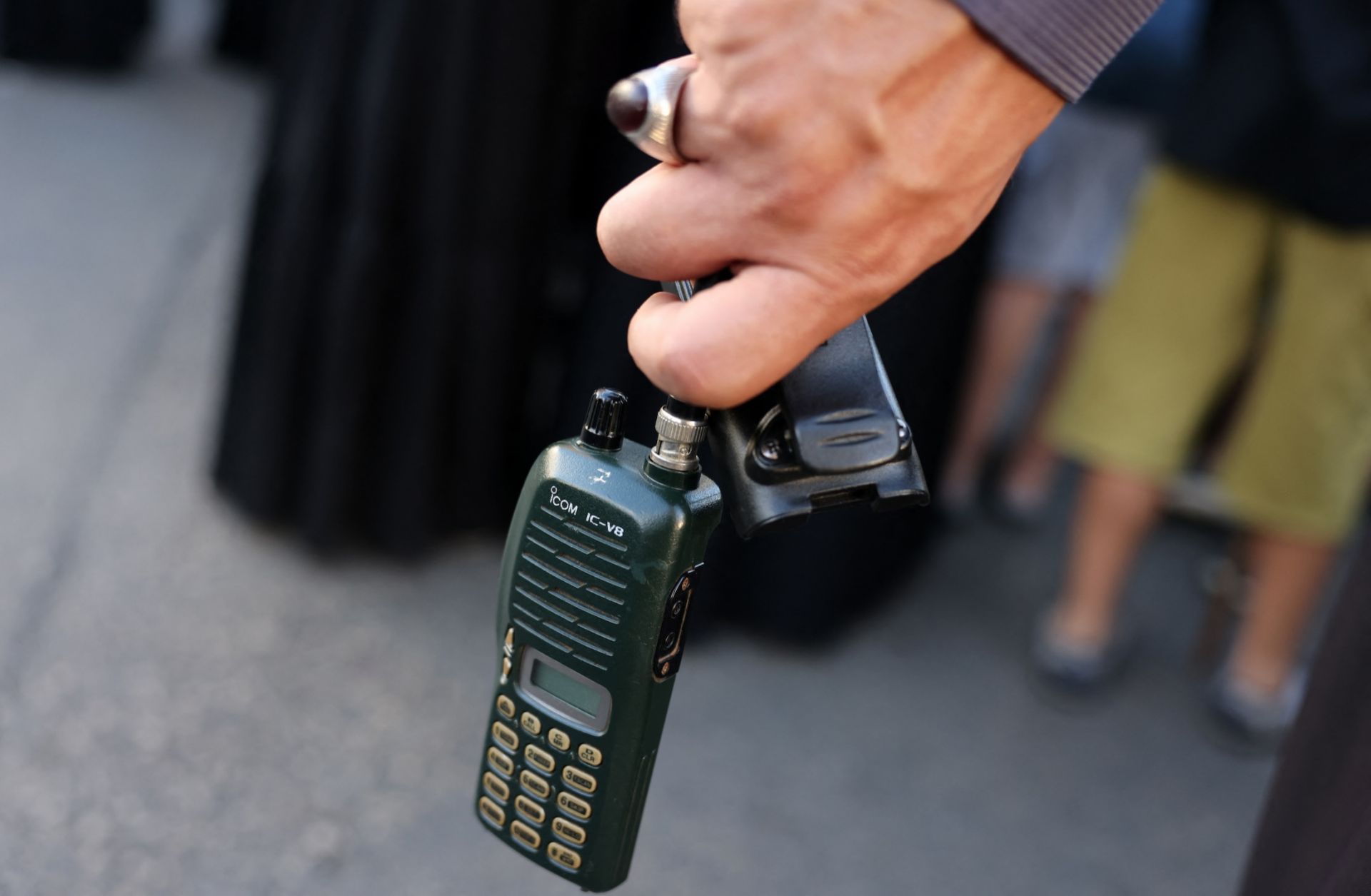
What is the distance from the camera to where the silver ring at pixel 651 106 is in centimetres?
60

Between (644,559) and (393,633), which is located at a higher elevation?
(644,559)

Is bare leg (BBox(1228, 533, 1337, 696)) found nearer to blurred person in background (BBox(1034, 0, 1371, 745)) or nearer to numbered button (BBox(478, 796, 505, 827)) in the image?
blurred person in background (BBox(1034, 0, 1371, 745))

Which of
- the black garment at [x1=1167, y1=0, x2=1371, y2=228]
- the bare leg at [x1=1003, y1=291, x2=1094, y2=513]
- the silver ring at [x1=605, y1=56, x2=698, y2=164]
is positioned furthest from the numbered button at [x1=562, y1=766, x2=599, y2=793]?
the bare leg at [x1=1003, y1=291, x2=1094, y2=513]

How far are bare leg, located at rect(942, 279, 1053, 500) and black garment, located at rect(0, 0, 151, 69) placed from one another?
3.26m

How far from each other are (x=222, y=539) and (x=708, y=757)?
34.2 inches

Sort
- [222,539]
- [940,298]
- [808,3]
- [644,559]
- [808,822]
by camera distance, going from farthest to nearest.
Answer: [222,539], [940,298], [808,822], [644,559], [808,3]

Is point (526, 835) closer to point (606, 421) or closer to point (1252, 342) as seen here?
point (606, 421)

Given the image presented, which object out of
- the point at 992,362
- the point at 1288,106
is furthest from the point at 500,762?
the point at 992,362

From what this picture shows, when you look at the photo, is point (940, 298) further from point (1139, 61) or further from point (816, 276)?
point (816, 276)

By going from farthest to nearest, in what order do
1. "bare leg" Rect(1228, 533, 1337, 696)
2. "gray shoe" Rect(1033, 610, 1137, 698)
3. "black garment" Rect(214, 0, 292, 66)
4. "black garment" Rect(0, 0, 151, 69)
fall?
1. "black garment" Rect(214, 0, 292, 66)
2. "black garment" Rect(0, 0, 151, 69)
3. "gray shoe" Rect(1033, 610, 1137, 698)
4. "bare leg" Rect(1228, 533, 1337, 696)

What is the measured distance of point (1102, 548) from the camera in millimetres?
2102

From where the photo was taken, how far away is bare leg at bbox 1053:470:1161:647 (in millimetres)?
2064

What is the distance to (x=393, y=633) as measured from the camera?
1921 mm

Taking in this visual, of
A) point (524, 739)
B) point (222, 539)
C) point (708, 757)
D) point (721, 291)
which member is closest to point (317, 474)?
point (222, 539)
